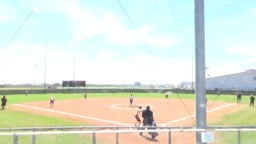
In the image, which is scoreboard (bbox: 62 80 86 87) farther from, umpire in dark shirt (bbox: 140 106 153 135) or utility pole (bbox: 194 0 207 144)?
utility pole (bbox: 194 0 207 144)

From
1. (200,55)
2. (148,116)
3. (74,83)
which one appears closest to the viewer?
(200,55)

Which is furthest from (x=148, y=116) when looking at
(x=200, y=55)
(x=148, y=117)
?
(x=200, y=55)

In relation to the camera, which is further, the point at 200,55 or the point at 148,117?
the point at 148,117

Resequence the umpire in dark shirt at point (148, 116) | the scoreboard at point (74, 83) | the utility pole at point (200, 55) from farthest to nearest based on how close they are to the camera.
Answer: the scoreboard at point (74, 83) → the umpire in dark shirt at point (148, 116) → the utility pole at point (200, 55)

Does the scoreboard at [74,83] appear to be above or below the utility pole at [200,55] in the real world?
above

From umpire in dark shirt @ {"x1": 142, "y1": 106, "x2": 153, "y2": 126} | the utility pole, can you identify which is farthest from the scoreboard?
the utility pole

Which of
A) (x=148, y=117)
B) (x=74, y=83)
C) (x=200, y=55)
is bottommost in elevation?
(x=148, y=117)

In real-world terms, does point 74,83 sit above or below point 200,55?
above

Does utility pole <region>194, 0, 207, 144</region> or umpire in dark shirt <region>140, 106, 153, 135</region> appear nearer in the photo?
utility pole <region>194, 0, 207, 144</region>

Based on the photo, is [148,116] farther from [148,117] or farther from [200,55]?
[200,55]

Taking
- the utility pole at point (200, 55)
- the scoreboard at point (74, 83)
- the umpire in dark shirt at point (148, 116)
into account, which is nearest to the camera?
the utility pole at point (200, 55)

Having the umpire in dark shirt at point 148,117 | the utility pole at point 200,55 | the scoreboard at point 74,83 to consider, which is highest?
the scoreboard at point 74,83

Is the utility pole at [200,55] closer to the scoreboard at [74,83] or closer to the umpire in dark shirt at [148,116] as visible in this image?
the umpire in dark shirt at [148,116]

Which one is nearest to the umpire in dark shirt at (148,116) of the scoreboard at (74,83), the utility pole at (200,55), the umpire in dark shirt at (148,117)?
the umpire in dark shirt at (148,117)
